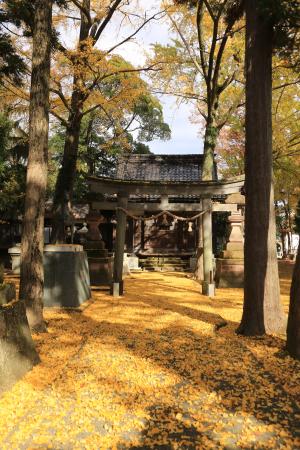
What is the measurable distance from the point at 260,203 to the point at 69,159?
799cm

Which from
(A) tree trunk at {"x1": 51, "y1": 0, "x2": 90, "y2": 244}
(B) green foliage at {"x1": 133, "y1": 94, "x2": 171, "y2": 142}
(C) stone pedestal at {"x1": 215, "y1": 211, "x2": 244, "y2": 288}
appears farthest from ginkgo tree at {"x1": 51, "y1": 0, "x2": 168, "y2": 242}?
(B) green foliage at {"x1": 133, "y1": 94, "x2": 171, "y2": 142}

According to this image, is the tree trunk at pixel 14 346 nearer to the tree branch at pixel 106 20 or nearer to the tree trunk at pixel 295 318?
the tree trunk at pixel 295 318

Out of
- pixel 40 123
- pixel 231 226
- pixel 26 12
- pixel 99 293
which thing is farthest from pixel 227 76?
pixel 40 123

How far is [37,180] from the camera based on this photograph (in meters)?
6.84

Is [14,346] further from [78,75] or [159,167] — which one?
[159,167]

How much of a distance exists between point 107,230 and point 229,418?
66.8 ft

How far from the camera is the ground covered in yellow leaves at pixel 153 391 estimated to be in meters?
3.32

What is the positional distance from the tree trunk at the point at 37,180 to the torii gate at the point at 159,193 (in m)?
4.49

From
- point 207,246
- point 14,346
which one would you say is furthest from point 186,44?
point 14,346

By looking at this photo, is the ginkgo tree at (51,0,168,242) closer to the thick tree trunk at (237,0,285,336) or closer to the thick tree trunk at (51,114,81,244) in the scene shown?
the thick tree trunk at (51,114,81,244)

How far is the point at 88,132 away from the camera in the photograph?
2606cm

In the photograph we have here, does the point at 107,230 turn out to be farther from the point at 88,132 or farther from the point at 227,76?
the point at 227,76

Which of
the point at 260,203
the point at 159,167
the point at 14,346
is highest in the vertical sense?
the point at 159,167

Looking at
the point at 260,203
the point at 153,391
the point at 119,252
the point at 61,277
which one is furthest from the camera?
the point at 119,252
